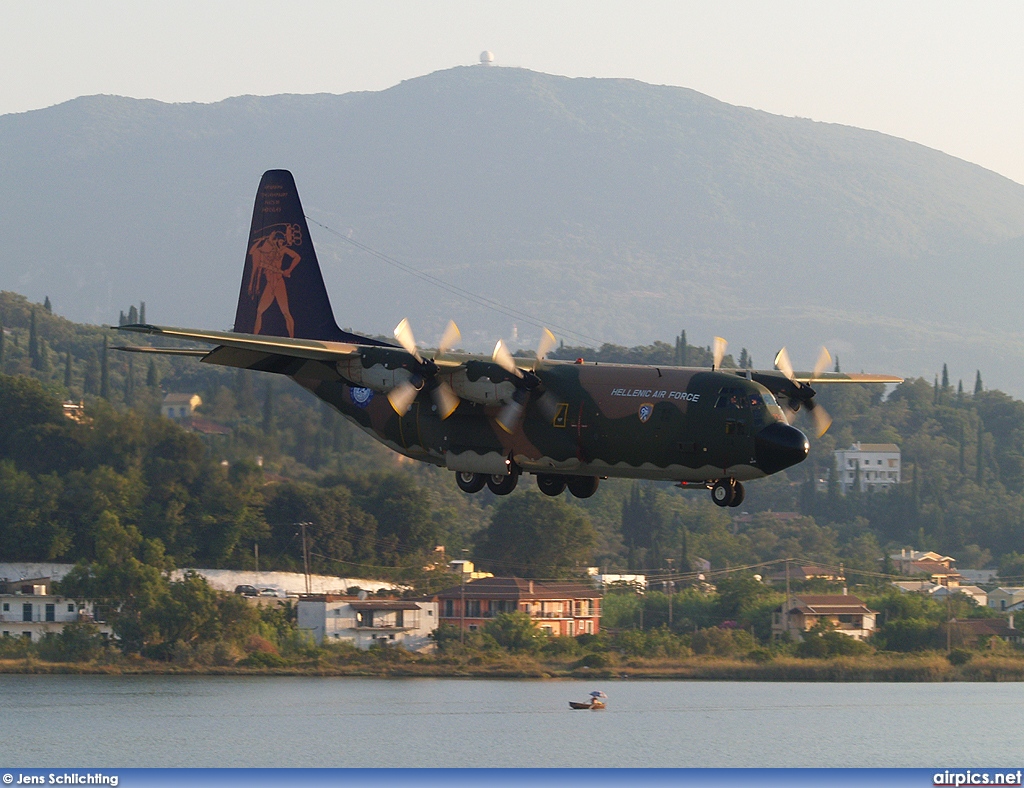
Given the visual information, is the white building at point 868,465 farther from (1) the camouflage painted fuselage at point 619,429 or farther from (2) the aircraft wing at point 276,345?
(2) the aircraft wing at point 276,345

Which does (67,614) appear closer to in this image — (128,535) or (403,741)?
(128,535)

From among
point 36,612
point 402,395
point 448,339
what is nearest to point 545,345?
point 448,339

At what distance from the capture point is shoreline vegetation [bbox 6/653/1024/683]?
94.2m

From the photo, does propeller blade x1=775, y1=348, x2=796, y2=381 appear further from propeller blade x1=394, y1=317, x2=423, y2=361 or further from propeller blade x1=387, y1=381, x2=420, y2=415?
propeller blade x1=387, y1=381, x2=420, y2=415

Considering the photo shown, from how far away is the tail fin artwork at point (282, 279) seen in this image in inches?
1556

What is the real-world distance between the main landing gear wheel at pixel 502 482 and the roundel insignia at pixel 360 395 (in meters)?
3.33

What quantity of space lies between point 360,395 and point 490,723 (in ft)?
153

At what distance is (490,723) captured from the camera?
258 feet

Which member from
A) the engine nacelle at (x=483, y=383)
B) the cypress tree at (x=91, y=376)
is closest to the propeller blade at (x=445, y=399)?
the engine nacelle at (x=483, y=383)

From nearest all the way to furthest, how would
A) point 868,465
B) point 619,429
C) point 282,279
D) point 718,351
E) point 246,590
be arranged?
point 619,429 → point 718,351 → point 282,279 → point 246,590 → point 868,465

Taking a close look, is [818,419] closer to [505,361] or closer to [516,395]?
[516,395]

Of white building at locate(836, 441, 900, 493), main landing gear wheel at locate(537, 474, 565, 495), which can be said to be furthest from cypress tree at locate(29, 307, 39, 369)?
main landing gear wheel at locate(537, 474, 565, 495)

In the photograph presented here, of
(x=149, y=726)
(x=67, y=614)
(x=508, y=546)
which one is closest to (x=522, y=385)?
(x=149, y=726)

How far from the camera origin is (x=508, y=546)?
347 ft
